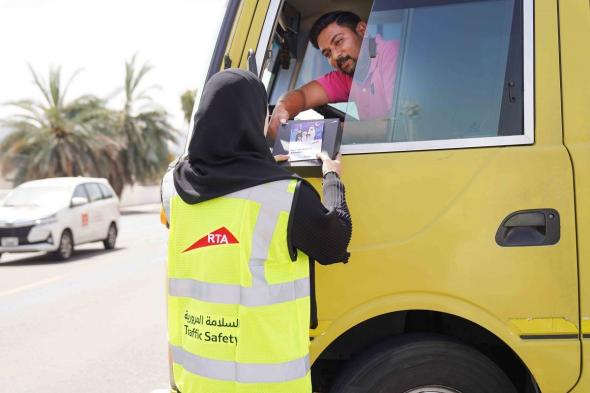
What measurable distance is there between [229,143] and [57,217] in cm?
1150

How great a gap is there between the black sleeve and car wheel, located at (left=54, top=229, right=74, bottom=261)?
11.6 metres

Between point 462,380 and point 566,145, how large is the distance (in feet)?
3.16

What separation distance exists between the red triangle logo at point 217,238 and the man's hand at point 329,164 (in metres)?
0.47

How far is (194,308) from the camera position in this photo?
2148 mm

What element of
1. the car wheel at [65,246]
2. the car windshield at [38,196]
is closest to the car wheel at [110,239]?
the car wheel at [65,246]

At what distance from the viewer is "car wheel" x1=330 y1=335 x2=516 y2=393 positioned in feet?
8.04

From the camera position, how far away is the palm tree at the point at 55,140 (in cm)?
3231

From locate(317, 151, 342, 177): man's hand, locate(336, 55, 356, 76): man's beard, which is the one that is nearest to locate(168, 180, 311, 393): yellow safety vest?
locate(317, 151, 342, 177): man's hand

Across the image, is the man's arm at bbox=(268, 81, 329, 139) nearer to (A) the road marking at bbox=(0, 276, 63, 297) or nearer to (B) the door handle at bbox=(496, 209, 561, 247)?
(B) the door handle at bbox=(496, 209, 561, 247)

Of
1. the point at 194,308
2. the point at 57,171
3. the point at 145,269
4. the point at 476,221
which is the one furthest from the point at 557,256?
the point at 57,171

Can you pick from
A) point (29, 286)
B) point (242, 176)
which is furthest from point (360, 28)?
point (29, 286)

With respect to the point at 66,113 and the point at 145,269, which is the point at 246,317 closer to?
the point at 145,269

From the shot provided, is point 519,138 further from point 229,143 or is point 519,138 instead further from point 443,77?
point 229,143

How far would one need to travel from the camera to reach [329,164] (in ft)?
7.79
